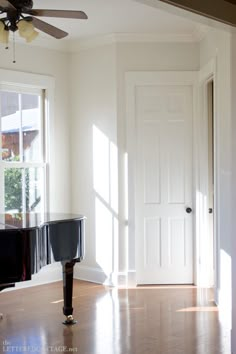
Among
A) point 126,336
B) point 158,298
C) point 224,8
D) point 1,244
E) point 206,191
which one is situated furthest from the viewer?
point 206,191

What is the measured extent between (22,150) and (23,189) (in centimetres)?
44

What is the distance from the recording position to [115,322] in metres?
4.17

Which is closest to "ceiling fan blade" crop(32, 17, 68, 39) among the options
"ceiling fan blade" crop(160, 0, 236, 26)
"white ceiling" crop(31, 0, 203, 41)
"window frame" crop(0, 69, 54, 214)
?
"white ceiling" crop(31, 0, 203, 41)

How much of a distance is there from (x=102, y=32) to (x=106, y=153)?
133 cm

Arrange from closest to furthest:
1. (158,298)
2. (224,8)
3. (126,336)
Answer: (224,8)
(126,336)
(158,298)

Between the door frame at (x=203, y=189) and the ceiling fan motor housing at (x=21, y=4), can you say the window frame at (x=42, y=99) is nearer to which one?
the door frame at (x=203, y=189)

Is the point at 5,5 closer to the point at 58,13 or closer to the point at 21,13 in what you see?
the point at 21,13

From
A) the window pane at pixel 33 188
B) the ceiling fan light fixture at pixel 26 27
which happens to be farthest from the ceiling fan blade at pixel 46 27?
the window pane at pixel 33 188

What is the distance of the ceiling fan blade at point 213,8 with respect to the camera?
277 cm

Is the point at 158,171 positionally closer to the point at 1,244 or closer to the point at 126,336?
the point at 126,336

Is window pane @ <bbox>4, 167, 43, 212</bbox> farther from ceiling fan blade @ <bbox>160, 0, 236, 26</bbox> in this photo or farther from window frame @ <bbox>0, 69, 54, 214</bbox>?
ceiling fan blade @ <bbox>160, 0, 236, 26</bbox>

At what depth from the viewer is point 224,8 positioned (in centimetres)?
304

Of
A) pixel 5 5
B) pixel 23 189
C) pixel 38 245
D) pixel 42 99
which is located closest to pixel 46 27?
pixel 5 5

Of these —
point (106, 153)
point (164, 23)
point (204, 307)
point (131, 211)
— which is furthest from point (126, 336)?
point (164, 23)
